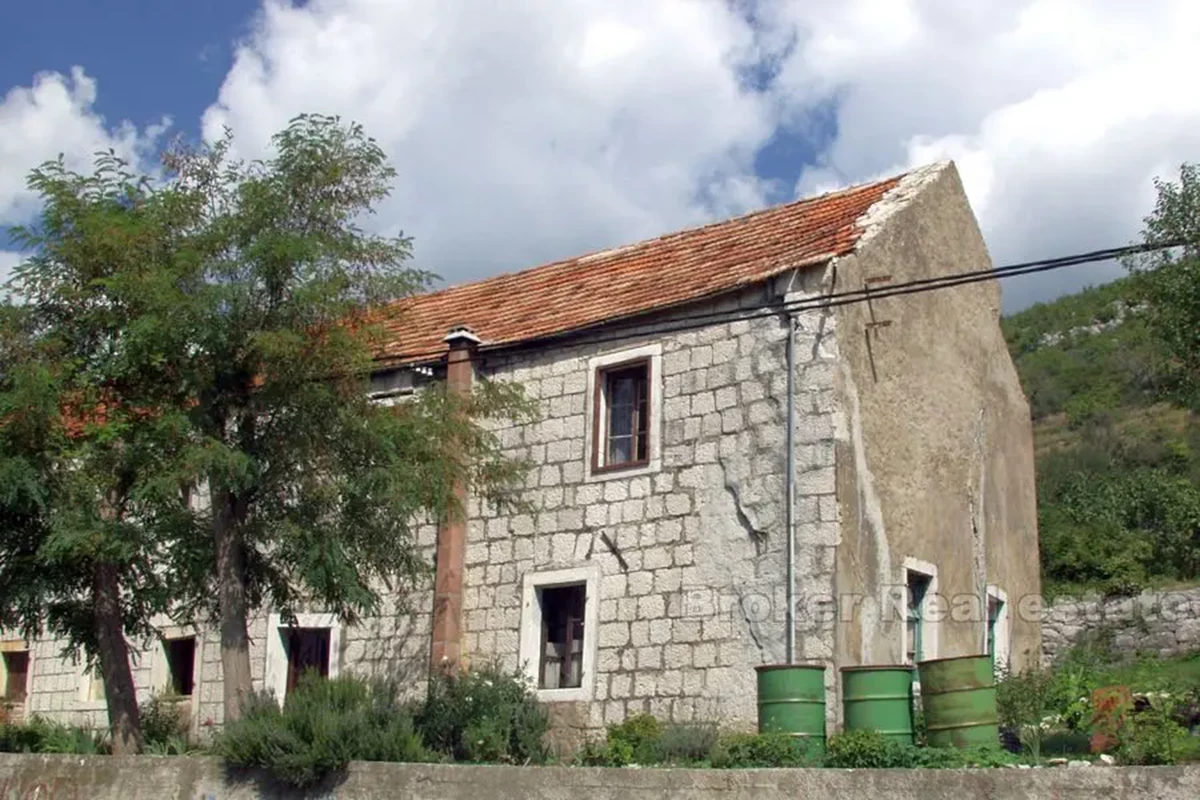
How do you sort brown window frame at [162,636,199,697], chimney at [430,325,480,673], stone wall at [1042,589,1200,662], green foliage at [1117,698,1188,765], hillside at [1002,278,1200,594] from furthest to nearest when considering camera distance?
hillside at [1002,278,1200,594]
stone wall at [1042,589,1200,662]
brown window frame at [162,636,199,697]
chimney at [430,325,480,673]
green foliage at [1117,698,1188,765]

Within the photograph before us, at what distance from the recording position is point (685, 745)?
1317 centimetres

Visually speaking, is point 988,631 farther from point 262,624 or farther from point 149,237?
point 149,237

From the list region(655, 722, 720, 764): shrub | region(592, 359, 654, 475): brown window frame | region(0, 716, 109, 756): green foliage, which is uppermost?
region(592, 359, 654, 475): brown window frame

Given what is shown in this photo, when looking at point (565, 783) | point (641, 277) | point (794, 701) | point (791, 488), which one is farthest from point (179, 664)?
point (794, 701)

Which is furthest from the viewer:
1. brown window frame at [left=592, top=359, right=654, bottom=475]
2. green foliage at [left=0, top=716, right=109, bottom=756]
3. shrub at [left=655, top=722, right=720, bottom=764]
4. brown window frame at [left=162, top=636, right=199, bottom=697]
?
brown window frame at [left=162, top=636, right=199, bottom=697]

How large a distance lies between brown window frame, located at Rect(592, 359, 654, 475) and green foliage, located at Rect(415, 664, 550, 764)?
9.09ft

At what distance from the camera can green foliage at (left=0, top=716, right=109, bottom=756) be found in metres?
14.8

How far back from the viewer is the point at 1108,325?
6134cm

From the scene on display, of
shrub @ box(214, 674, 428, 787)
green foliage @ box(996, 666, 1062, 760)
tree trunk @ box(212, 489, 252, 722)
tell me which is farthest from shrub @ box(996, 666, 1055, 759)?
tree trunk @ box(212, 489, 252, 722)

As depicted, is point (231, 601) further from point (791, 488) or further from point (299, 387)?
point (791, 488)

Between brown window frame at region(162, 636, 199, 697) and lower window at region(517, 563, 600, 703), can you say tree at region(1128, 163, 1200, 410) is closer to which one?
lower window at region(517, 563, 600, 703)

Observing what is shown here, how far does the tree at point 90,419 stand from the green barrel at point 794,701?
5929 millimetres

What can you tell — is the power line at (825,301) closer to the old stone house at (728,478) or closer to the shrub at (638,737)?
the old stone house at (728,478)

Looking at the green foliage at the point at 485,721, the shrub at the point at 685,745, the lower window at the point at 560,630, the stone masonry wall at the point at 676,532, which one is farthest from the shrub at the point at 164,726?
the shrub at the point at 685,745
